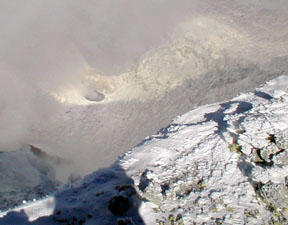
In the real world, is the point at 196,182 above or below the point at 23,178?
above

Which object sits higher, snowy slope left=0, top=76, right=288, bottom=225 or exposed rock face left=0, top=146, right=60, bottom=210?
snowy slope left=0, top=76, right=288, bottom=225

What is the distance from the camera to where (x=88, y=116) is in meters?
10.2

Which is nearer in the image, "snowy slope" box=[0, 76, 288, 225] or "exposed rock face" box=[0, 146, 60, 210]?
"snowy slope" box=[0, 76, 288, 225]

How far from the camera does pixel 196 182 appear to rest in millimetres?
3295

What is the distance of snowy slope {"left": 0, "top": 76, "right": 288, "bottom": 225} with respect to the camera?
114 inches

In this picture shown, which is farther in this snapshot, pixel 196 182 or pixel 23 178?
pixel 23 178

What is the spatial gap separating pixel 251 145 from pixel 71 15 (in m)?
11.3

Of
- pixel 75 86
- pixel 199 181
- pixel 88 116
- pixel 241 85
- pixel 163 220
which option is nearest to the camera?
pixel 163 220

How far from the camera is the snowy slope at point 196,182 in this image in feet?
9.53

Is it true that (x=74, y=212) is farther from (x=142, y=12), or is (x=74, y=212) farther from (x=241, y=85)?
(x=142, y=12)

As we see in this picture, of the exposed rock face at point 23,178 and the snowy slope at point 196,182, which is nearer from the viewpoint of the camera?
the snowy slope at point 196,182

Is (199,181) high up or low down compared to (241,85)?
up

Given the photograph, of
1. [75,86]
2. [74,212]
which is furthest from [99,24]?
[74,212]

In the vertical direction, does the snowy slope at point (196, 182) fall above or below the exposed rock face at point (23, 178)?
above
